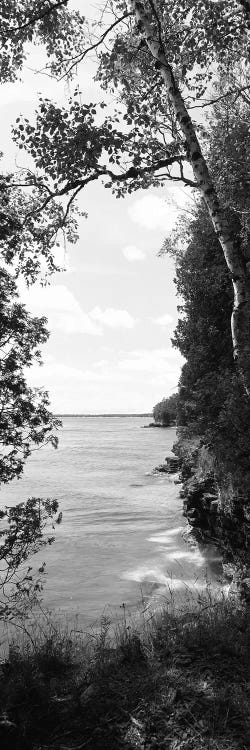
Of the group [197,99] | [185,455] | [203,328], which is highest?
[197,99]

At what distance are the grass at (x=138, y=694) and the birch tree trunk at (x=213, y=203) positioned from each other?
166 inches

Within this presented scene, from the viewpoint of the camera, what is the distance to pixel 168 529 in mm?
20938

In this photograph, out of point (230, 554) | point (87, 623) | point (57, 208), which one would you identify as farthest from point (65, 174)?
point (230, 554)

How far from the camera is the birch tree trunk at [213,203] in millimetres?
7586

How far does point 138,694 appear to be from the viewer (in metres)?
4.52

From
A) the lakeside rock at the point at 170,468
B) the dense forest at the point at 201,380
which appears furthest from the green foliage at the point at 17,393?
the lakeside rock at the point at 170,468

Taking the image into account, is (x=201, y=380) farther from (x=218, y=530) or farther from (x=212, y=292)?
(x=212, y=292)

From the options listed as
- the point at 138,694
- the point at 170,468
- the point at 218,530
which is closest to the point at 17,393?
the point at 138,694

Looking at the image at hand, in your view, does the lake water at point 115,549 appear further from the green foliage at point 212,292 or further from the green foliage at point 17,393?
the green foliage at point 17,393

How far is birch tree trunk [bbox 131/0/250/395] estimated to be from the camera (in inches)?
299

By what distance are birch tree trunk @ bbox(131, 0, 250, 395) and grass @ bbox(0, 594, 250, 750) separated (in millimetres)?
4227

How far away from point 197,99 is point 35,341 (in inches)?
282

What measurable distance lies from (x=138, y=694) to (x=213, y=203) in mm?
7357

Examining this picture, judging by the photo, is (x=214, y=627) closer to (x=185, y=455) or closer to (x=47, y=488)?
(x=185, y=455)
